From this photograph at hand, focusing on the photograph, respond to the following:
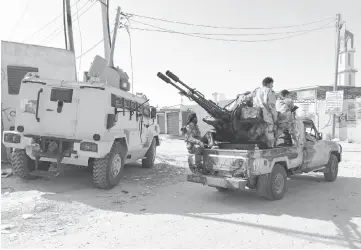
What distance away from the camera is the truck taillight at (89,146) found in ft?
20.7

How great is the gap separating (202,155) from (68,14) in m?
9.84

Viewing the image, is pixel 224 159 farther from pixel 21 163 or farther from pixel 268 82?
pixel 21 163

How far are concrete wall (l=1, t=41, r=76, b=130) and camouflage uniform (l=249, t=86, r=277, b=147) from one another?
719 centimetres

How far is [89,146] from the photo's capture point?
20.9 ft

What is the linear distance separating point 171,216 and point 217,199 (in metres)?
1.49

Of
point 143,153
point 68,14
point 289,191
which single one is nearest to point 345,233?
point 289,191

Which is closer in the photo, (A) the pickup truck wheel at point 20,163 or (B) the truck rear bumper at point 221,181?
(B) the truck rear bumper at point 221,181

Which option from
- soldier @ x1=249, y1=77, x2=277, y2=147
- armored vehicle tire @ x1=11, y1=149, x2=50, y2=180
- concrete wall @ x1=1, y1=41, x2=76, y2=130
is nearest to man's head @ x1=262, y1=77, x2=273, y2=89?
soldier @ x1=249, y1=77, x2=277, y2=147

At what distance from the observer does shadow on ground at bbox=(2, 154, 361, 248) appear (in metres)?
4.87

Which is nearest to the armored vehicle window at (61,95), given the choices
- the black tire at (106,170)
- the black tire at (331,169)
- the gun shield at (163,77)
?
the black tire at (106,170)

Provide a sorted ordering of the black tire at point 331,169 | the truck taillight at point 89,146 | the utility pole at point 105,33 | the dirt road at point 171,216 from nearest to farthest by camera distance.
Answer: the dirt road at point 171,216 → the truck taillight at point 89,146 → the black tire at point 331,169 → the utility pole at point 105,33

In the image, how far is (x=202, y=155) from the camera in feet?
21.1

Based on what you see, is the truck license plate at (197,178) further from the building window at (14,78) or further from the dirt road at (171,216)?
the building window at (14,78)

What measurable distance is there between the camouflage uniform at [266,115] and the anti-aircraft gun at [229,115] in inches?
4.7
